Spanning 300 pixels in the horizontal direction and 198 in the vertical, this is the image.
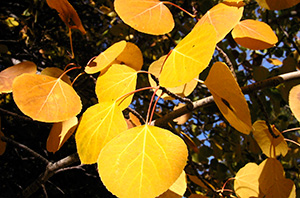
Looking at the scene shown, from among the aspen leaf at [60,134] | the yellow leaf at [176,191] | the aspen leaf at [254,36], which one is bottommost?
the yellow leaf at [176,191]

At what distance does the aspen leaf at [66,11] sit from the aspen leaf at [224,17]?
29 cm

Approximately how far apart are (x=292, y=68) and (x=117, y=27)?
A: 95 centimetres

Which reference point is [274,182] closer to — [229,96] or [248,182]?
[248,182]

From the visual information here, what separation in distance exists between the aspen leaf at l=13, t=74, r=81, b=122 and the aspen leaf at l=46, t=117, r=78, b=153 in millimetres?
56

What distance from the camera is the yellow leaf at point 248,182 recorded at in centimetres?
63

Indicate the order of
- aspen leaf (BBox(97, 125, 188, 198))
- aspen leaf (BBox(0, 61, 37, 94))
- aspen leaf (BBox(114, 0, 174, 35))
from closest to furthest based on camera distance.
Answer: aspen leaf (BBox(97, 125, 188, 198))
aspen leaf (BBox(114, 0, 174, 35))
aspen leaf (BBox(0, 61, 37, 94))

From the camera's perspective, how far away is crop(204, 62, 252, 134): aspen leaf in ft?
1.30

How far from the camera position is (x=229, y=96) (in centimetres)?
40

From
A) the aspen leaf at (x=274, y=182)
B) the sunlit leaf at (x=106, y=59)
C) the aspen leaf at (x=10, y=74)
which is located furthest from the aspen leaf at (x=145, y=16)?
the aspen leaf at (x=274, y=182)

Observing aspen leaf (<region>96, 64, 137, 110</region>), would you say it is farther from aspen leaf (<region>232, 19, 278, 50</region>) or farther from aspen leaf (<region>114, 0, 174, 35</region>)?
aspen leaf (<region>232, 19, 278, 50</region>)

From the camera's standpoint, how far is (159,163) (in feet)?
1.19

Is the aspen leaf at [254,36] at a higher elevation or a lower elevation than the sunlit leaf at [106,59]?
higher

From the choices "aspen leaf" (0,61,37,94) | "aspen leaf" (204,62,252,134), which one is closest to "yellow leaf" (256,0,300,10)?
"aspen leaf" (204,62,252,134)

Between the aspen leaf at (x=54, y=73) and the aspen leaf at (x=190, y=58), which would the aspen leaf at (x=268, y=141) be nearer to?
the aspen leaf at (x=190, y=58)
